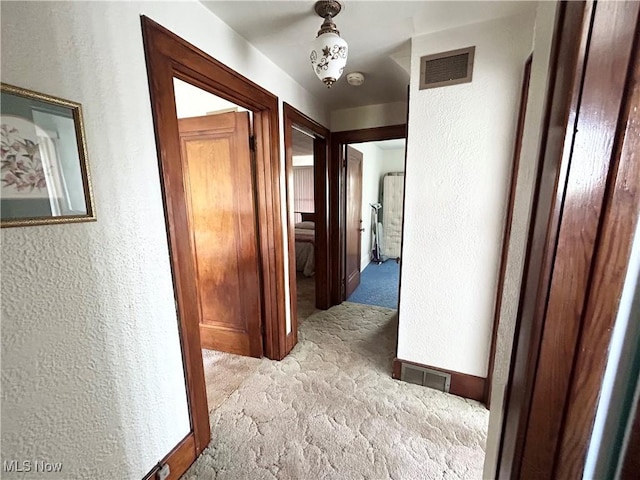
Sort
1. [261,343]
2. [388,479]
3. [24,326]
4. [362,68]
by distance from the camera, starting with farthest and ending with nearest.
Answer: [261,343] → [362,68] → [388,479] → [24,326]

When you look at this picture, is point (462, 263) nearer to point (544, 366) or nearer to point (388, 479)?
point (388, 479)

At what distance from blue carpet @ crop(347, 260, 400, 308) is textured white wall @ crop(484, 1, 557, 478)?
281cm

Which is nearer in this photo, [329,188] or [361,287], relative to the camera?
[329,188]

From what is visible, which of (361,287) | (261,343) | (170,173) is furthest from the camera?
(361,287)

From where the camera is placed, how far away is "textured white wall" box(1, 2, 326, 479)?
2.59 feet

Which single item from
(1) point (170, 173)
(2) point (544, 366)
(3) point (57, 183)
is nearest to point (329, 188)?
(1) point (170, 173)

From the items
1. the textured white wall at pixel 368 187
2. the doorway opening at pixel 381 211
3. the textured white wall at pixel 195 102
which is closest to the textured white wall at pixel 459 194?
the textured white wall at pixel 195 102

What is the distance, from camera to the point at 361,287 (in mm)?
4117

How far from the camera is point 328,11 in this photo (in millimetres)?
1346

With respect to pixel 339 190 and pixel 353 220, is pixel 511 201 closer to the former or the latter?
pixel 339 190

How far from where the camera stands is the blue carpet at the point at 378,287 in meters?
3.58

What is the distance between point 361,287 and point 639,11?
392 centimetres

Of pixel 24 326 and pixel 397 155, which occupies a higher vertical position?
pixel 397 155

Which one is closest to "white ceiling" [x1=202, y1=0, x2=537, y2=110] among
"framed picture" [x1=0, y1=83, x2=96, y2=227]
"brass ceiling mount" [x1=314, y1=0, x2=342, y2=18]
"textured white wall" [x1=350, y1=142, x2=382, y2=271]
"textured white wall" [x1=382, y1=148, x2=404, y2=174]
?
"brass ceiling mount" [x1=314, y1=0, x2=342, y2=18]
